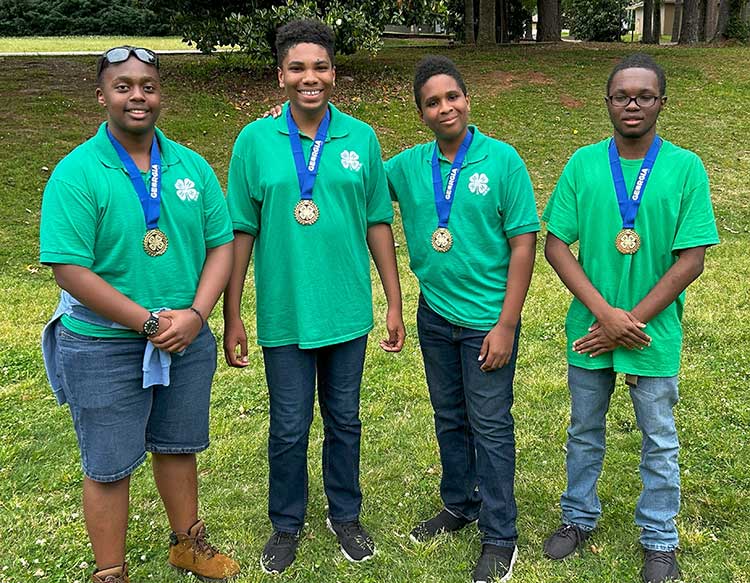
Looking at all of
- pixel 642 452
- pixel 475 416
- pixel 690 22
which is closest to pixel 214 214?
pixel 475 416

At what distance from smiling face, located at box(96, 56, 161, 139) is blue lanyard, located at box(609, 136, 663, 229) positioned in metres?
1.77

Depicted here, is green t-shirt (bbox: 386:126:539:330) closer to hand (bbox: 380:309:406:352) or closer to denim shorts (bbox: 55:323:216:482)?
hand (bbox: 380:309:406:352)

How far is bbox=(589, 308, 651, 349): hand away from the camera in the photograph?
9.87ft

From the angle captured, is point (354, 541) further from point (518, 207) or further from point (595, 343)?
point (518, 207)

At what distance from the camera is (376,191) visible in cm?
322

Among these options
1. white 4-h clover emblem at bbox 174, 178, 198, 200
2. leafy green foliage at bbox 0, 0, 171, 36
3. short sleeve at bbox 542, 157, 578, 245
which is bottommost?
short sleeve at bbox 542, 157, 578, 245

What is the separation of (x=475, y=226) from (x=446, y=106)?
0.48 meters

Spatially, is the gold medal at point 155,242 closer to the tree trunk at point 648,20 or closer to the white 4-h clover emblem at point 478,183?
the white 4-h clover emblem at point 478,183

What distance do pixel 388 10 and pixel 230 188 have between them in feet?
35.0

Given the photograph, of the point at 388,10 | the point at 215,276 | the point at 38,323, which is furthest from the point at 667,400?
the point at 388,10

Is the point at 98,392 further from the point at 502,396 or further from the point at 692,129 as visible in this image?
the point at 692,129

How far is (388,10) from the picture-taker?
42.2ft

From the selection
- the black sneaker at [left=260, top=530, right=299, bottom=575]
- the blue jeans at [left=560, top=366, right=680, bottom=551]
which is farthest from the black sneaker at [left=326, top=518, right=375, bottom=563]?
the blue jeans at [left=560, top=366, right=680, bottom=551]

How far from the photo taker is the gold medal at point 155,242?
2727 mm
